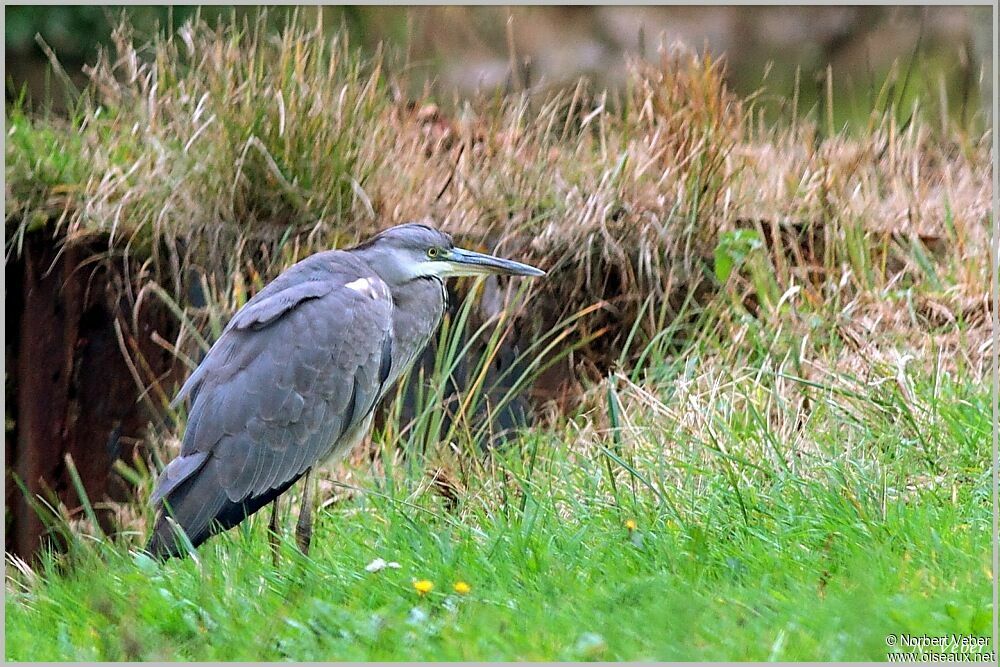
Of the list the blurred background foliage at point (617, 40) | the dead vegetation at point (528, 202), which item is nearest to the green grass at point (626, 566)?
the dead vegetation at point (528, 202)

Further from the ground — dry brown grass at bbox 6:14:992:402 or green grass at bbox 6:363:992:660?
dry brown grass at bbox 6:14:992:402

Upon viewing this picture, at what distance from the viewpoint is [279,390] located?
15.4ft

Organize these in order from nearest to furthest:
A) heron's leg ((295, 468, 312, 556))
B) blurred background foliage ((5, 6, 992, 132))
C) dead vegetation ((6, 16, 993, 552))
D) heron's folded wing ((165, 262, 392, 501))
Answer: heron's leg ((295, 468, 312, 556))
heron's folded wing ((165, 262, 392, 501))
dead vegetation ((6, 16, 993, 552))
blurred background foliage ((5, 6, 992, 132))

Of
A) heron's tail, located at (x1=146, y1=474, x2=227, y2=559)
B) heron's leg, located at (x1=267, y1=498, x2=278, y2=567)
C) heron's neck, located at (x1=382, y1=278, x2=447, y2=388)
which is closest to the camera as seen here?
heron's tail, located at (x1=146, y1=474, x2=227, y2=559)

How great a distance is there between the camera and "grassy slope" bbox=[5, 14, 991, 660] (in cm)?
342

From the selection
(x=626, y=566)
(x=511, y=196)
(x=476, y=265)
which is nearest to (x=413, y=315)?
(x=476, y=265)

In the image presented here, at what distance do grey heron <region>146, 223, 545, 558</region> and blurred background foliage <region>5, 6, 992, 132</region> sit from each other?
12.5ft

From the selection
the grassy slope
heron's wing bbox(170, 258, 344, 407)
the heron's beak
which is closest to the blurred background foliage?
the grassy slope

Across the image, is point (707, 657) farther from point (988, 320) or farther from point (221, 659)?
point (988, 320)

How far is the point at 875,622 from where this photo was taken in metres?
3.11

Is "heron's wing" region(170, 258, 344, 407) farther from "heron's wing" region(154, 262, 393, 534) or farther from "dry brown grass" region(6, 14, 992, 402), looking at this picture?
"dry brown grass" region(6, 14, 992, 402)

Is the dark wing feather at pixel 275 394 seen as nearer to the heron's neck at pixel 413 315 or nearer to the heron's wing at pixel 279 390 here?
the heron's wing at pixel 279 390

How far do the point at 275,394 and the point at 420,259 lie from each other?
37.0 inches

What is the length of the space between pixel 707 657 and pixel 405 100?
188 inches
